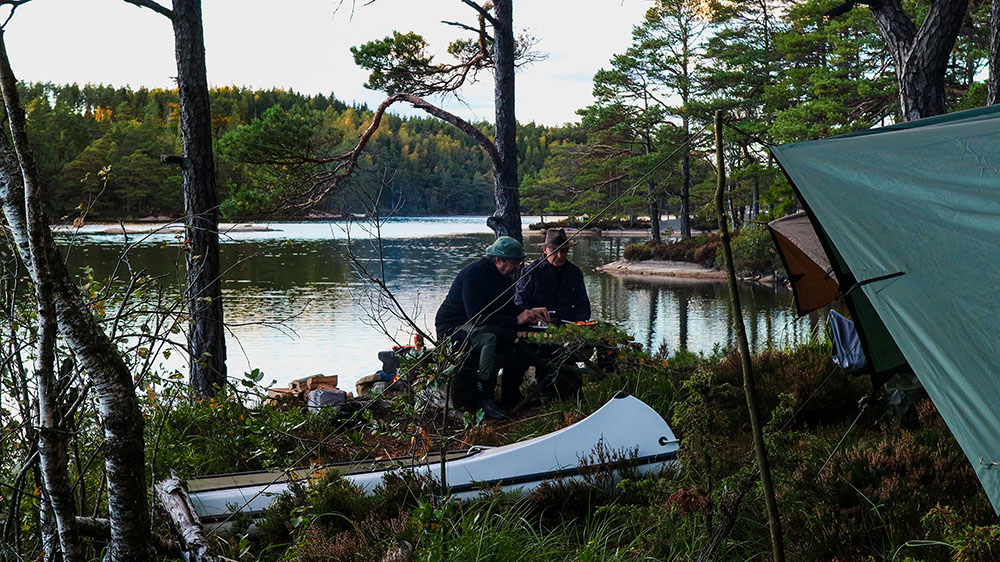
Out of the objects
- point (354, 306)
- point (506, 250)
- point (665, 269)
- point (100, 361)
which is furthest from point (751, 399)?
point (665, 269)

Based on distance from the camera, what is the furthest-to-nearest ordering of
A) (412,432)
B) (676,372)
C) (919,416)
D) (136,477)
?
(676,372), (919,416), (412,432), (136,477)

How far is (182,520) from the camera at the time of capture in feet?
10.2

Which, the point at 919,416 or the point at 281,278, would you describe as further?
the point at 281,278

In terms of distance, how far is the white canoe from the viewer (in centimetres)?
376

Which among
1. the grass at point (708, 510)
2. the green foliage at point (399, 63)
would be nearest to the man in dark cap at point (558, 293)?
the grass at point (708, 510)

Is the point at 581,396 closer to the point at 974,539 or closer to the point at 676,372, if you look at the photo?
the point at 676,372

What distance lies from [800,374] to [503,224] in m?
4.67

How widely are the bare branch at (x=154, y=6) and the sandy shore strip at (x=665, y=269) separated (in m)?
20.1

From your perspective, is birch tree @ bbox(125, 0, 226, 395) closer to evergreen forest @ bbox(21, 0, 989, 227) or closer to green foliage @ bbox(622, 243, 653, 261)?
evergreen forest @ bbox(21, 0, 989, 227)

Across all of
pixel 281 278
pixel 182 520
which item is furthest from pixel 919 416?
pixel 281 278

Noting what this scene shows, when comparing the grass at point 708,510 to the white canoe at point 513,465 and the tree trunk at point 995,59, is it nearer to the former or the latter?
the white canoe at point 513,465

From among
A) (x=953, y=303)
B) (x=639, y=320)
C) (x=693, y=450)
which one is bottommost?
(x=639, y=320)

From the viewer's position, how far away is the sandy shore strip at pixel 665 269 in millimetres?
24719

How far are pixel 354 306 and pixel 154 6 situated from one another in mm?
12404
